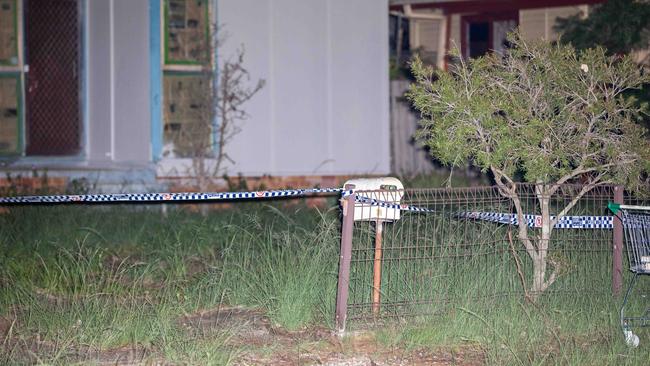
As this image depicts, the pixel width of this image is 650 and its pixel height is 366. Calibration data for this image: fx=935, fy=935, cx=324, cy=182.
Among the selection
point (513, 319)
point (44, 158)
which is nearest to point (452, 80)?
point (513, 319)

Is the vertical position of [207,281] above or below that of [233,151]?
below

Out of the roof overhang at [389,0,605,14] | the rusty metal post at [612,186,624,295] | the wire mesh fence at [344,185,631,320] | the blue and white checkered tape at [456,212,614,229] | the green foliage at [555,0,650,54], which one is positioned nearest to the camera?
the wire mesh fence at [344,185,631,320]

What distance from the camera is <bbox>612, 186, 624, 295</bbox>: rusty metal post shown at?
24.6 feet

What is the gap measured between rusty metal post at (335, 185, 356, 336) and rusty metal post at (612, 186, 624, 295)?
232 cm

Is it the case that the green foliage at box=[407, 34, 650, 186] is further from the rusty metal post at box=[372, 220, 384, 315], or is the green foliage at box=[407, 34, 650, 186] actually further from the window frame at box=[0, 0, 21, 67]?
the window frame at box=[0, 0, 21, 67]

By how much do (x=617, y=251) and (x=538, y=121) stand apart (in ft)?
4.61

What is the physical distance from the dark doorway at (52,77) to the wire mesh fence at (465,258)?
5230 millimetres

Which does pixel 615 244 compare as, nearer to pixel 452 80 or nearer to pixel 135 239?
pixel 452 80

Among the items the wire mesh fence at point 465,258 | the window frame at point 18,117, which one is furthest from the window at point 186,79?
the wire mesh fence at point 465,258

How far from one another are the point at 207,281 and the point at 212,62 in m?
4.69

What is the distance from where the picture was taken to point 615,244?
7527mm

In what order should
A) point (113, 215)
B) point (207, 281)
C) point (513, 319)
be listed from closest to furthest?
1. point (513, 319)
2. point (207, 281)
3. point (113, 215)

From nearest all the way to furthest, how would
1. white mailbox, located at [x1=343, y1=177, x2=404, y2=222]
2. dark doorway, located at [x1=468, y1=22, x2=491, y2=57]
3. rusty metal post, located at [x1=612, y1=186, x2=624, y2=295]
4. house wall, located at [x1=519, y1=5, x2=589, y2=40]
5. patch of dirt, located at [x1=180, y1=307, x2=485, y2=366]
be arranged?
patch of dirt, located at [x1=180, y1=307, x2=485, y2=366]
white mailbox, located at [x1=343, y1=177, x2=404, y2=222]
rusty metal post, located at [x1=612, y1=186, x2=624, y2=295]
house wall, located at [x1=519, y1=5, x2=589, y2=40]
dark doorway, located at [x1=468, y1=22, x2=491, y2=57]

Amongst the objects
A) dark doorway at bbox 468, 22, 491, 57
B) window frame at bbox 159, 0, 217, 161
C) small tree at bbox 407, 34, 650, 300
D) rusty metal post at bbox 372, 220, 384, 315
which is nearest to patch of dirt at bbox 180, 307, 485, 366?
rusty metal post at bbox 372, 220, 384, 315
